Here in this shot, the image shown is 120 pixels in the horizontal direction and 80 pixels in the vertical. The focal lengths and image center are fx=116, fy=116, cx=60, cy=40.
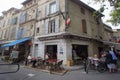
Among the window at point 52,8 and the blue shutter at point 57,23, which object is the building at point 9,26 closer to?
the window at point 52,8

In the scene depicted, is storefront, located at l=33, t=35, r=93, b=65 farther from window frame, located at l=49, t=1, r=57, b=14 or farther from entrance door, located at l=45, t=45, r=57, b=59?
window frame, located at l=49, t=1, r=57, b=14

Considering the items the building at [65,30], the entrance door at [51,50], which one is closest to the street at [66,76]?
the building at [65,30]

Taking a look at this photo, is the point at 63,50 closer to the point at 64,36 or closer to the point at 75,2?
the point at 64,36

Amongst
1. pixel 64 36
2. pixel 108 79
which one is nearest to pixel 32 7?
pixel 64 36

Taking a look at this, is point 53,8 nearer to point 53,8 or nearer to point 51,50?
point 53,8

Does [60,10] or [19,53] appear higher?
[60,10]

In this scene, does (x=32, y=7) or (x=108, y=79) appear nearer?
(x=108, y=79)

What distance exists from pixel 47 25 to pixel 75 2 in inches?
192

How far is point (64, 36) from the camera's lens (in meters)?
12.8

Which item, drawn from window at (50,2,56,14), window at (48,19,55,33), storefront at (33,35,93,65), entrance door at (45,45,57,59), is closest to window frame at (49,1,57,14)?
window at (50,2,56,14)

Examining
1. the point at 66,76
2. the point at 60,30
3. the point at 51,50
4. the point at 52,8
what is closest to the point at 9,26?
the point at 52,8

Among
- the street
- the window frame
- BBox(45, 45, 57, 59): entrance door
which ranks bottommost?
the street

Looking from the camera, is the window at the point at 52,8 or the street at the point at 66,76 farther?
the window at the point at 52,8

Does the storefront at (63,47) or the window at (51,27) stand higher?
the window at (51,27)
